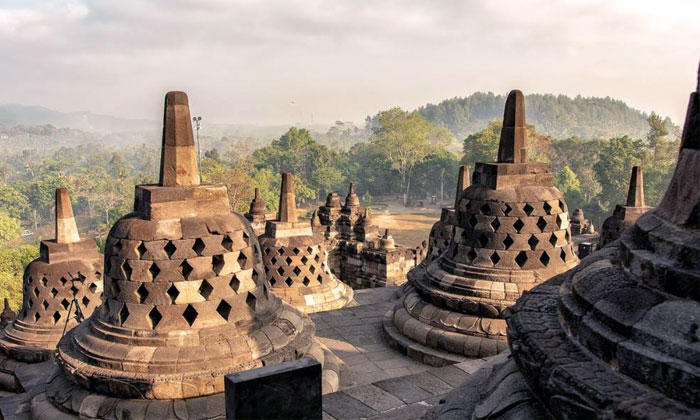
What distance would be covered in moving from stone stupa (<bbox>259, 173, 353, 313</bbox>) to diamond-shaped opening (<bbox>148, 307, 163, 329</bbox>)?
586cm

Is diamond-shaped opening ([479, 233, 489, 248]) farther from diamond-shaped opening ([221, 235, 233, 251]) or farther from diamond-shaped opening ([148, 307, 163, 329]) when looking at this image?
diamond-shaped opening ([148, 307, 163, 329])

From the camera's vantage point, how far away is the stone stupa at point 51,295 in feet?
28.5

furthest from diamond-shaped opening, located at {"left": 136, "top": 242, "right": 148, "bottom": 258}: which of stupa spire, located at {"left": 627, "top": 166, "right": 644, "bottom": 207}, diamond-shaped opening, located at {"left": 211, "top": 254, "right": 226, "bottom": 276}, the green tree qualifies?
the green tree

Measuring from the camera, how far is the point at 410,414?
349 centimetres

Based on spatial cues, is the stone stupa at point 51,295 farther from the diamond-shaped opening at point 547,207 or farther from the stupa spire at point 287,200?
the diamond-shaped opening at point 547,207

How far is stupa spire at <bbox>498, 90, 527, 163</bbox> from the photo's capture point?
21.4 ft

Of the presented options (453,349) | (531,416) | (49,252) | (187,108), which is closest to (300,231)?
(49,252)

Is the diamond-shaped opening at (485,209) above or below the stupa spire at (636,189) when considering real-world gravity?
below

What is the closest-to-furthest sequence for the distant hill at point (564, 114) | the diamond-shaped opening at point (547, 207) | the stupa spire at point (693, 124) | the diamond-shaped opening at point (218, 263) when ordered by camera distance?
the stupa spire at point (693, 124)
the diamond-shaped opening at point (218, 263)
the diamond-shaped opening at point (547, 207)
the distant hill at point (564, 114)

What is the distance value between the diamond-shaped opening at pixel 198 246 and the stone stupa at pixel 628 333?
2.76m

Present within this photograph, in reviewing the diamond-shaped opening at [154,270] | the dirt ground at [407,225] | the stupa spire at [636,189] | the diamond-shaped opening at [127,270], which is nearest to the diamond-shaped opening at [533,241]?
the diamond-shaped opening at [154,270]

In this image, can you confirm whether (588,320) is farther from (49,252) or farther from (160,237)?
(49,252)

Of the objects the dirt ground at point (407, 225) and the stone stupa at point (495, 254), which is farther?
the dirt ground at point (407, 225)

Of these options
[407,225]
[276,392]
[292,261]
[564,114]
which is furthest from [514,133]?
[564,114]
